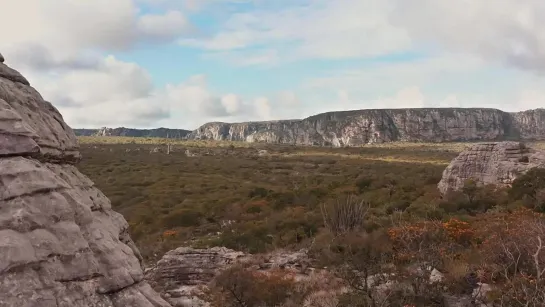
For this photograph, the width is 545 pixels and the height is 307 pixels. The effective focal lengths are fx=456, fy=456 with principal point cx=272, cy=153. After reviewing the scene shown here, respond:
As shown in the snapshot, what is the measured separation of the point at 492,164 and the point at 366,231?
17.0 m

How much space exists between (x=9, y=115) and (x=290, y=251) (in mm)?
18004

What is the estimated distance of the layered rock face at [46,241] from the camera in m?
5.21

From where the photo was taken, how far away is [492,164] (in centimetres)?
3556

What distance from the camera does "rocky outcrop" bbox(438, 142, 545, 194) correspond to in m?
33.6

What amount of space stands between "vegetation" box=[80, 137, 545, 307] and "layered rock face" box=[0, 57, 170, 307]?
318 inches

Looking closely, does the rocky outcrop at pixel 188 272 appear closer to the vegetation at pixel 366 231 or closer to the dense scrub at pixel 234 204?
the vegetation at pixel 366 231

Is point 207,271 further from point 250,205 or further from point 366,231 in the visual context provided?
point 250,205

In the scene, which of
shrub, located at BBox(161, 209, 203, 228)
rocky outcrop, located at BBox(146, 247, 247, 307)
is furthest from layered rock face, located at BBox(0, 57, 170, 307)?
Answer: shrub, located at BBox(161, 209, 203, 228)

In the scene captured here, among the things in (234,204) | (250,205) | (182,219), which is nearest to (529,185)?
(250,205)

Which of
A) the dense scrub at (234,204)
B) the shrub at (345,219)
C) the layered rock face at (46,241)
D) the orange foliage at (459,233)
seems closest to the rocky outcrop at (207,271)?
the dense scrub at (234,204)

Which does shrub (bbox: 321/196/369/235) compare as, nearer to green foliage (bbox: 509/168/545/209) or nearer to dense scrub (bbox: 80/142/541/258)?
dense scrub (bbox: 80/142/541/258)

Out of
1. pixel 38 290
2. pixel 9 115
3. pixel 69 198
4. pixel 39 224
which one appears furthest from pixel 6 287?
pixel 9 115

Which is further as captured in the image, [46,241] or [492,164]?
[492,164]

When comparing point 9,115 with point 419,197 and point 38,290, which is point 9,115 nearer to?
point 38,290
